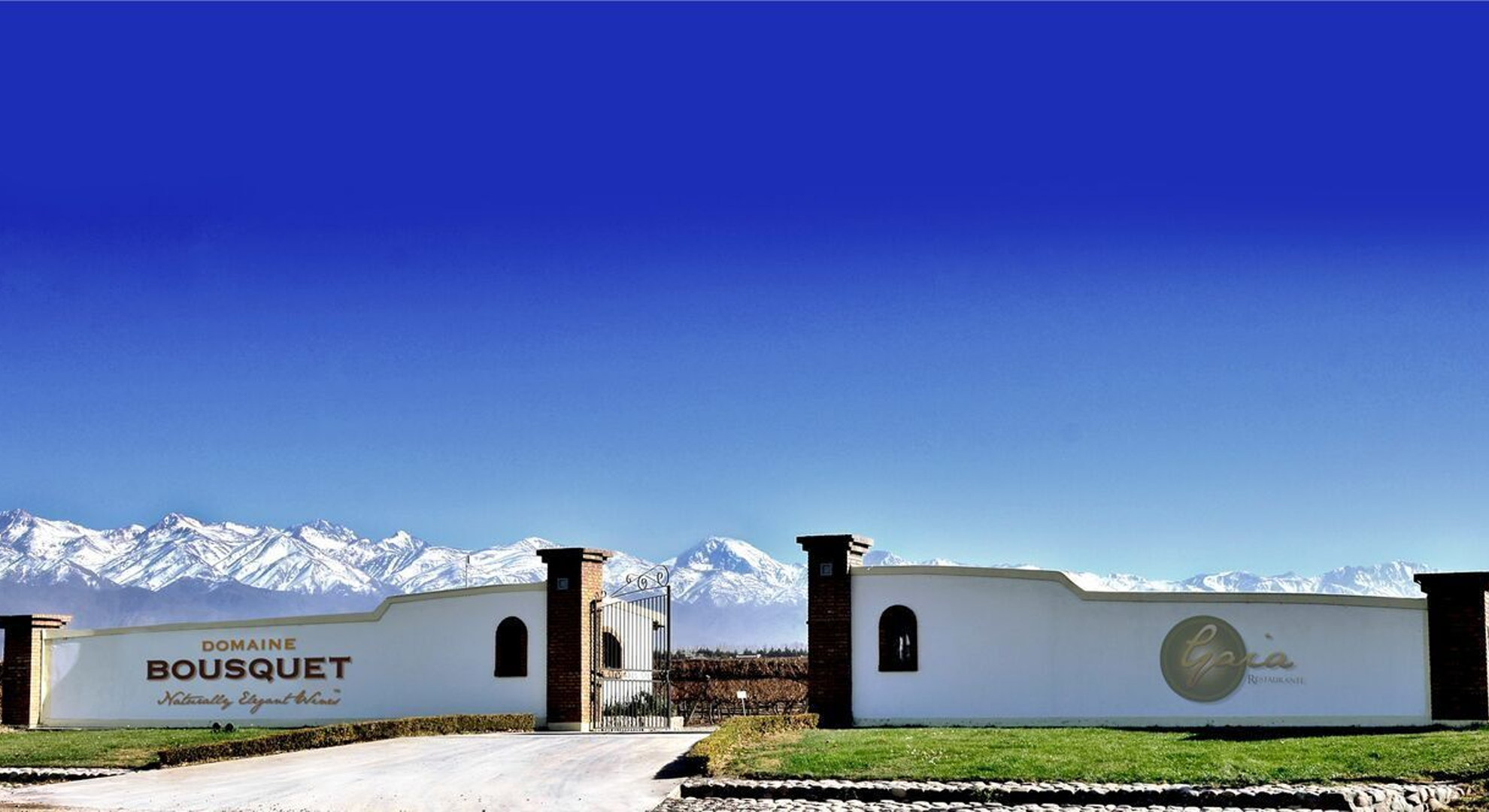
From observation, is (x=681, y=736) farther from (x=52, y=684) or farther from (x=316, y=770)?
(x=52, y=684)

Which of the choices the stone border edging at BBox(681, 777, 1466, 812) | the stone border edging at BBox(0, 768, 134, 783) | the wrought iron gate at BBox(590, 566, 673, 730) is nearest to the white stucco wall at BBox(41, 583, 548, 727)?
the wrought iron gate at BBox(590, 566, 673, 730)

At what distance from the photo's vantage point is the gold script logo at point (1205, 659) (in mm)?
27484

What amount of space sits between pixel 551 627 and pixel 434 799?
38.6ft

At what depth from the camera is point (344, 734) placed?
85.0 feet

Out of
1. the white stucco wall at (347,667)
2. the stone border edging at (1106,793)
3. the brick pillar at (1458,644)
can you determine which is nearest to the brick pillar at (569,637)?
the white stucco wall at (347,667)

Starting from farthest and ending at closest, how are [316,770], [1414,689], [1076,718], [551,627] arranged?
[551,627] → [1076,718] → [1414,689] → [316,770]

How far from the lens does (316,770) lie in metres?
22.0

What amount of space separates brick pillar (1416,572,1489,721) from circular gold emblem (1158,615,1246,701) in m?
2.84

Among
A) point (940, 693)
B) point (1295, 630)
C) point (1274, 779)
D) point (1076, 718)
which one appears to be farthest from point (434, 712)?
point (1274, 779)

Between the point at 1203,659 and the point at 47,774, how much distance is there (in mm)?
17208

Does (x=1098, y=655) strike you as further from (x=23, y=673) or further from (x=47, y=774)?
(x=23, y=673)

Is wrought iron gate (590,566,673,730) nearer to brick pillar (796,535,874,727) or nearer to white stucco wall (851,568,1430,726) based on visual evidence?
brick pillar (796,535,874,727)

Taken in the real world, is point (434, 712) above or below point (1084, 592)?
below

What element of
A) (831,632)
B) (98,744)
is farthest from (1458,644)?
(98,744)
